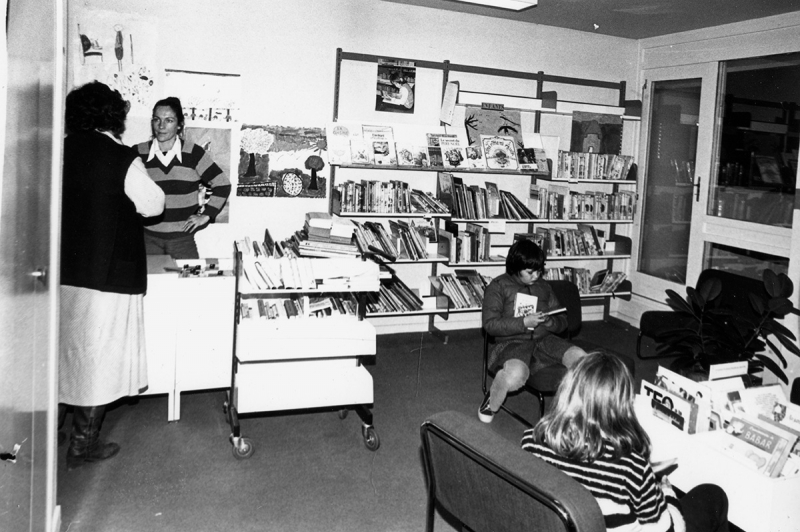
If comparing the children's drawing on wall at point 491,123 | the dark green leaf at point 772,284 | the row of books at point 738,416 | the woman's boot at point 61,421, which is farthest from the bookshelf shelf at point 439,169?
the row of books at point 738,416

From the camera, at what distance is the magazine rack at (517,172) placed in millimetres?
5855

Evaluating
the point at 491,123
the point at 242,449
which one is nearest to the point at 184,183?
the point at 242,449

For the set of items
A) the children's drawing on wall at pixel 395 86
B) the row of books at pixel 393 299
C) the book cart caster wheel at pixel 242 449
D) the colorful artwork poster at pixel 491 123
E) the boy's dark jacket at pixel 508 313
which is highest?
the children's drawing on wall at pixel 395 86

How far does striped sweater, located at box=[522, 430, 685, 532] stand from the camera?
2.05 meters

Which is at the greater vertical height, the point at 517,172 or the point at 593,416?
the point at 517,172

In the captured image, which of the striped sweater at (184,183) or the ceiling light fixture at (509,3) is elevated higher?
the ceiling light fixture at (509,3)

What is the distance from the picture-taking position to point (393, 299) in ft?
19.3

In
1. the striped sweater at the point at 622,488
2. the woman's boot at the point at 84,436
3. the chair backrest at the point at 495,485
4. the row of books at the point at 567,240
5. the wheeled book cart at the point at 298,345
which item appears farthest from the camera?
the row of books at the point at 567,240

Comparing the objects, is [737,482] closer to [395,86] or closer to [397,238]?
[397,238]

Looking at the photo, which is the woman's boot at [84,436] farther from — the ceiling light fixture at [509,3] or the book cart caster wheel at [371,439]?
the ceiling light fixture at [509,3]

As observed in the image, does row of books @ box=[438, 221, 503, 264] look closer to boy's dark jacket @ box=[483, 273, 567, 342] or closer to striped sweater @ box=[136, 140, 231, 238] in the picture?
boy's dark jacket @ box=[483, 273, 567, 342]

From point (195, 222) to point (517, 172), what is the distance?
277 centimetres

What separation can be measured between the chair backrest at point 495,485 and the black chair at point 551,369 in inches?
73.5

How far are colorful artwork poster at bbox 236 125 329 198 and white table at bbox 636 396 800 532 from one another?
3.71m
